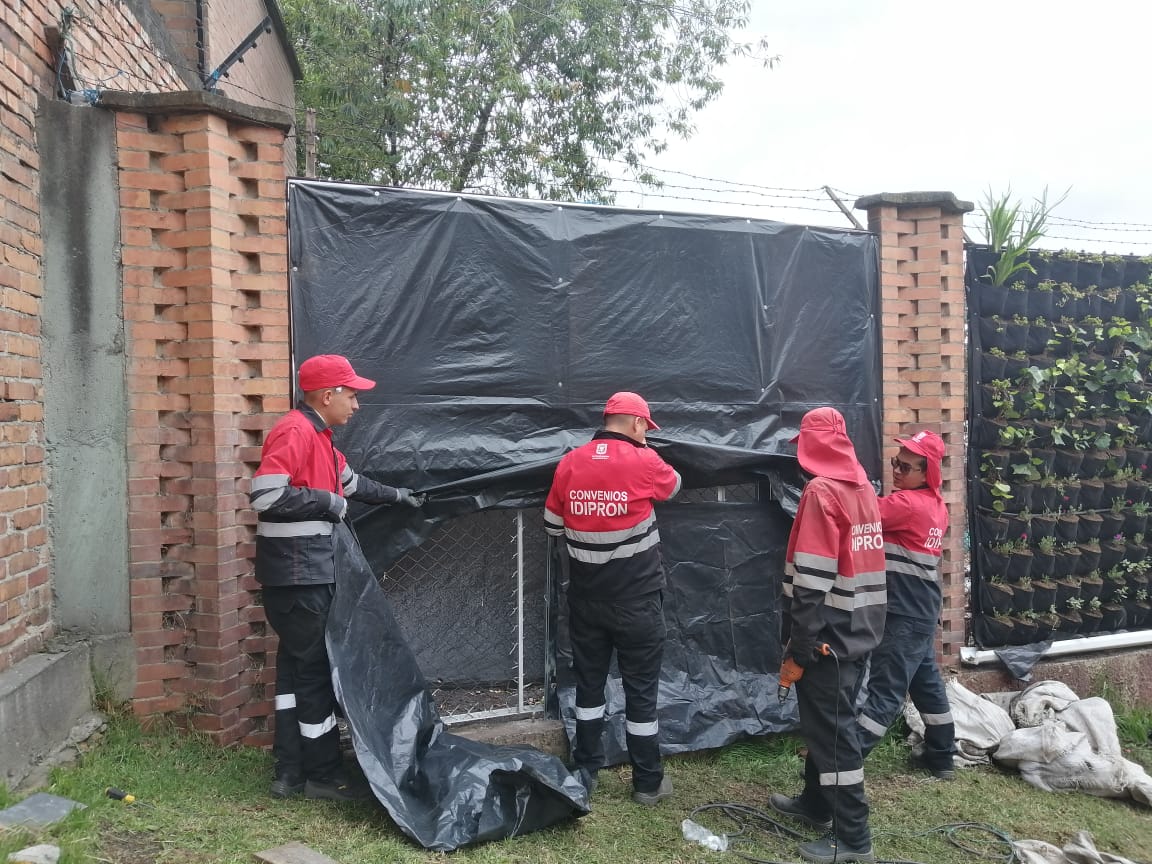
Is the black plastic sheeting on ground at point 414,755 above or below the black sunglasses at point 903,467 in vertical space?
below

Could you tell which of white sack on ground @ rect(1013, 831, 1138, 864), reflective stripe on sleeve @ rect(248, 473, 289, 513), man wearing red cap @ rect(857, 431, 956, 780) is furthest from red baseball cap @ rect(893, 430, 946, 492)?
reflective stripe on sleeve @ rect(248, 473, 289, 513)

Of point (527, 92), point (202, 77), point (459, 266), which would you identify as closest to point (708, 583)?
point (459, 266)

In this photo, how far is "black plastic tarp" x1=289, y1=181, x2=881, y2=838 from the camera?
414cm

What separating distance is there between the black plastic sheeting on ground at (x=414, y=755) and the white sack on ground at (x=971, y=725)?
8.01ft

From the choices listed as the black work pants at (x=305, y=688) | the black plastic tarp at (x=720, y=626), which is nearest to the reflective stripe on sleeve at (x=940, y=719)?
the black plastic tarp at (x=720, y=626)

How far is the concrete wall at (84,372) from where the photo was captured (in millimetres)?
3650

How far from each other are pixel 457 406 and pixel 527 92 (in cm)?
781

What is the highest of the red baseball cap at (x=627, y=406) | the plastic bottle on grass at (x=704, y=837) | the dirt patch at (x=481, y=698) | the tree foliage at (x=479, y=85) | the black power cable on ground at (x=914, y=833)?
the tree foliage at (x=479, y=85)

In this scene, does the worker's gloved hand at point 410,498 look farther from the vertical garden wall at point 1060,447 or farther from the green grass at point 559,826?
the vertical garden wall at point 1060,447

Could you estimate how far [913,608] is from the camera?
172 inches

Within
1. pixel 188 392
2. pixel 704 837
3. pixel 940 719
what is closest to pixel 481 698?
pixel 704 837

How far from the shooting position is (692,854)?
3.56 m

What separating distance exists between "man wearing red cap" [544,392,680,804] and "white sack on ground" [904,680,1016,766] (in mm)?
1776

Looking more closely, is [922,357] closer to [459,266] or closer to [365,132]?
[459,266]
